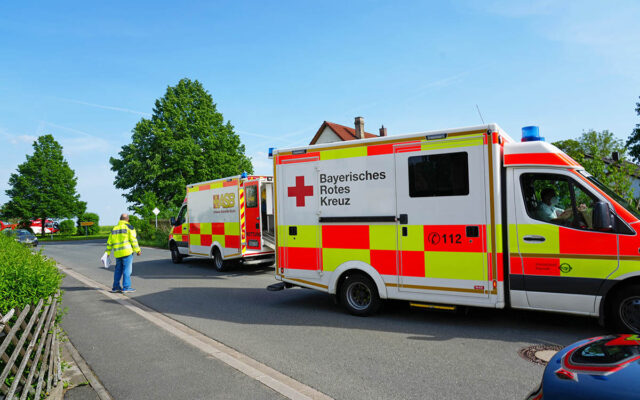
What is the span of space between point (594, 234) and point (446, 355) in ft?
7.35

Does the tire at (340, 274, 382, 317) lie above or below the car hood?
below

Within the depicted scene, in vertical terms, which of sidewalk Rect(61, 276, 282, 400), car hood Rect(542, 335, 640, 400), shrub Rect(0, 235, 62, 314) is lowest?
sidewalk Rect(61, 276, 282, 400)

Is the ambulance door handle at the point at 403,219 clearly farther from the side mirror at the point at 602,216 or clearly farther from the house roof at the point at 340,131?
the house roof at the point at 340,131

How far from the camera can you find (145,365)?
16.1 feet

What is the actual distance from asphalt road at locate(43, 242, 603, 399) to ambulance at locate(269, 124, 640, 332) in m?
0.44

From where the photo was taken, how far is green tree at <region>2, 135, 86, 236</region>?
158ft

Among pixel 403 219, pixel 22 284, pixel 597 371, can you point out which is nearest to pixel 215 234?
pixel 403 219

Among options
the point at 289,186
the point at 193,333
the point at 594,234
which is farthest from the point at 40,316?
the point at 594,234

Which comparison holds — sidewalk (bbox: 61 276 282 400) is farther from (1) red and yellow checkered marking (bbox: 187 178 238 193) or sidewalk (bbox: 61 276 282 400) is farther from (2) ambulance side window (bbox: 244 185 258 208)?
(1) red and yellow checkered marking (bbox: 187 178 238 193)

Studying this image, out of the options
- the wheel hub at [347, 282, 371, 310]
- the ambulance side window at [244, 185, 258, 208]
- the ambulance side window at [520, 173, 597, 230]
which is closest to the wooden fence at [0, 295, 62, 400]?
the wheel hub at [347, 282, 371, 310]

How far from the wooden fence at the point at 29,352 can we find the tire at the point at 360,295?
3864 mm

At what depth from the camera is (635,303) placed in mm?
4883

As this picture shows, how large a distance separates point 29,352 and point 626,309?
5.96 meters

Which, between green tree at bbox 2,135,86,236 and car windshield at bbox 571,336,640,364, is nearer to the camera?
car windshield at bbox 571,336,640,364
